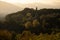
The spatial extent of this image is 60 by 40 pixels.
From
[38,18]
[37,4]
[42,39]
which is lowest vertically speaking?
[42,39]

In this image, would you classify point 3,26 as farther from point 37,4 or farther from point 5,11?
point 37,4

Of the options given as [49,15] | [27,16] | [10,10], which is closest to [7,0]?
[10,10]

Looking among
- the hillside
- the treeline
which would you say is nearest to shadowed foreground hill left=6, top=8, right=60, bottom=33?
the treeline

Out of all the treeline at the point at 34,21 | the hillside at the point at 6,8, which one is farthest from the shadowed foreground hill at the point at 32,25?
the hillside at the point at 6,8

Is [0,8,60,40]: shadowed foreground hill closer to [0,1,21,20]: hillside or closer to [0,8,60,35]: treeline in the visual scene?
[0,8,60,35]: treeline

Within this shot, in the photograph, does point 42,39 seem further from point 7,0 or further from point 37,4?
point 7,0

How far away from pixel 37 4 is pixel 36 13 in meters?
0.31

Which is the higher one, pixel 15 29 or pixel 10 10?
pixel 10 10

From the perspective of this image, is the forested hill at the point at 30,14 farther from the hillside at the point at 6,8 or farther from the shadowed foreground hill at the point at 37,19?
the hillside at the point at 6,8

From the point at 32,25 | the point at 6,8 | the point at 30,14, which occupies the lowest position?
the point at 32,25

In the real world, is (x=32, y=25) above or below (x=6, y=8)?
below

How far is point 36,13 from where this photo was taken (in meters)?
6.72

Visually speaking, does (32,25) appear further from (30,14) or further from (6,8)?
(6,8)

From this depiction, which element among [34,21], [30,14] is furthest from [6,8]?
[34,21]
